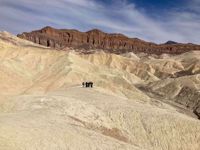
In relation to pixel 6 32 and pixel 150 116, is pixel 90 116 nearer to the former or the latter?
pixel 150 116

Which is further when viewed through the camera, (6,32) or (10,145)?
(6,32)

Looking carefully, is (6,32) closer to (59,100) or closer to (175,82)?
(175,82)

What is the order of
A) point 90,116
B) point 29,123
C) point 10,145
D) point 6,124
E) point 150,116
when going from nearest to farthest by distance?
point 10,145, point 6,124, point 29,123, point 90,116, point 150,116

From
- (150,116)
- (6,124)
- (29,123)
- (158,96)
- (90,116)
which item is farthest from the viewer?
(158,96)

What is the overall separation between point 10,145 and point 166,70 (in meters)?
144

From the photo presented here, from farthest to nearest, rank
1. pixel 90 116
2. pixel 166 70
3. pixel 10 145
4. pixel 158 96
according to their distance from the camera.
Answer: pixel 166 70 < pixel 158 96 < pixel 90 116 < pixel 10 145

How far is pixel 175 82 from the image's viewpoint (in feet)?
348

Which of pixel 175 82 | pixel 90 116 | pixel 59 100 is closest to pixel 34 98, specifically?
pixel 59 100

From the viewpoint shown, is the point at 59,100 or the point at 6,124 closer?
the point at 6,124

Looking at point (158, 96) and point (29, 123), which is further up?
point (29, 123)

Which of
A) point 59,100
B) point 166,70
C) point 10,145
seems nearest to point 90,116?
point 59,100

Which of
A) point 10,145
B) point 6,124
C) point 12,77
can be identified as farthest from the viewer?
point 12,77

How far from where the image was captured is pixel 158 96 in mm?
100000

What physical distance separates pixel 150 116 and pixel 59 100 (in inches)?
420
